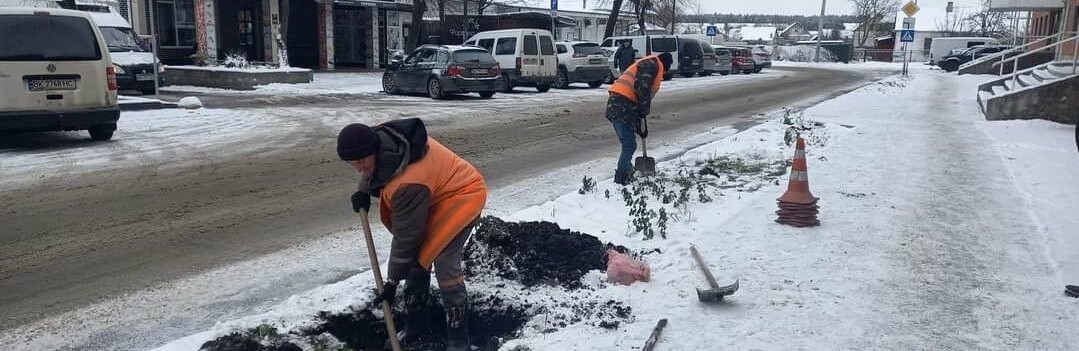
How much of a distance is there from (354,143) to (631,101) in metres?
4.90

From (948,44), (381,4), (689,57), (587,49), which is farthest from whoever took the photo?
(948,44)

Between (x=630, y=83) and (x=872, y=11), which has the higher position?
(x=872, y=11)

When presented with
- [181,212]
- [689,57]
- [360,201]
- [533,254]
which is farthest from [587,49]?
[360,201]

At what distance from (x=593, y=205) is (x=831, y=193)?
7.38ft

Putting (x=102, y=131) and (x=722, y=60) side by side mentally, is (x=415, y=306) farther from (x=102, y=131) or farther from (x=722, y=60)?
(x=722, y=60)

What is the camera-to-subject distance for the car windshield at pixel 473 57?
1927 cm

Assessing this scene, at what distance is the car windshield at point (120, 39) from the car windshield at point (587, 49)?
11897 mm

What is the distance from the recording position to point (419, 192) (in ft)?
11.1

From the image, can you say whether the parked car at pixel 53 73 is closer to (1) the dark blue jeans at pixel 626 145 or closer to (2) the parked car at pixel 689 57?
(1) the dark blue jeans at pixel 626 145

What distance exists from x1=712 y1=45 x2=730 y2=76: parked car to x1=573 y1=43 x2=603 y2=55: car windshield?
1103 cm

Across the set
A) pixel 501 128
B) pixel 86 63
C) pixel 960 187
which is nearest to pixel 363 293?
pixel 960 187

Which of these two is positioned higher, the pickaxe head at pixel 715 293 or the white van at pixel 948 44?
the white van at pixel 948 44

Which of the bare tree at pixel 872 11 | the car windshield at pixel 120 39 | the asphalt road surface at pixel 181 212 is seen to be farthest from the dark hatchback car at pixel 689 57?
the bare tree at pixel 872 11

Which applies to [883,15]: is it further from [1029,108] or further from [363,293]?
[363,293]
